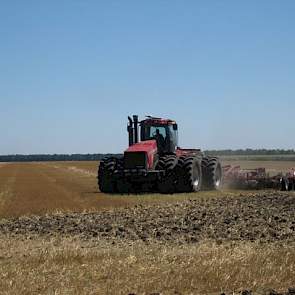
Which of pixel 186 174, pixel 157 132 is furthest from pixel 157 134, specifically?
pixel 186 174

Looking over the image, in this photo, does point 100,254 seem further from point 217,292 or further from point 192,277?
point 217,292

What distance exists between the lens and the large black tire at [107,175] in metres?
29.0

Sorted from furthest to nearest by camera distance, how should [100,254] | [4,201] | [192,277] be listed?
[4,201] < [100,254] < [192,277]

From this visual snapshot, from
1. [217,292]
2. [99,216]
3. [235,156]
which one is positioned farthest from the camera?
[235,156]

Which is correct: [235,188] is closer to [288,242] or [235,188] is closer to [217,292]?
[288,242]

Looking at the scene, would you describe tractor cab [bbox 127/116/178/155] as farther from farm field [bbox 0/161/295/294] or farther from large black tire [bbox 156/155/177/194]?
farm field [bbox 0/161/295/294]

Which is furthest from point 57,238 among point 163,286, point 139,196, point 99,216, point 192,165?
point 192,165

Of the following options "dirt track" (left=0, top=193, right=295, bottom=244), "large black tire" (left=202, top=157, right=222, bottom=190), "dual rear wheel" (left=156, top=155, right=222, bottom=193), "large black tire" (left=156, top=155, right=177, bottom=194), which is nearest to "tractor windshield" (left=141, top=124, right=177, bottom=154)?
"dual rear wheel" (left=156, top=155, right=222, bottom=193)

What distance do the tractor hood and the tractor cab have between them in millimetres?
641

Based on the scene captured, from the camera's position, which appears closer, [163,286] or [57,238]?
[163,286]

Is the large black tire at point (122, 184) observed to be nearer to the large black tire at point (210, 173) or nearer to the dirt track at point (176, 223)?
the large black tire at point (210, 173)

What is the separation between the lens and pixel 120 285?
931cm

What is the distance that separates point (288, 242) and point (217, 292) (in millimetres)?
4744

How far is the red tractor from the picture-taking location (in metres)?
28.0
